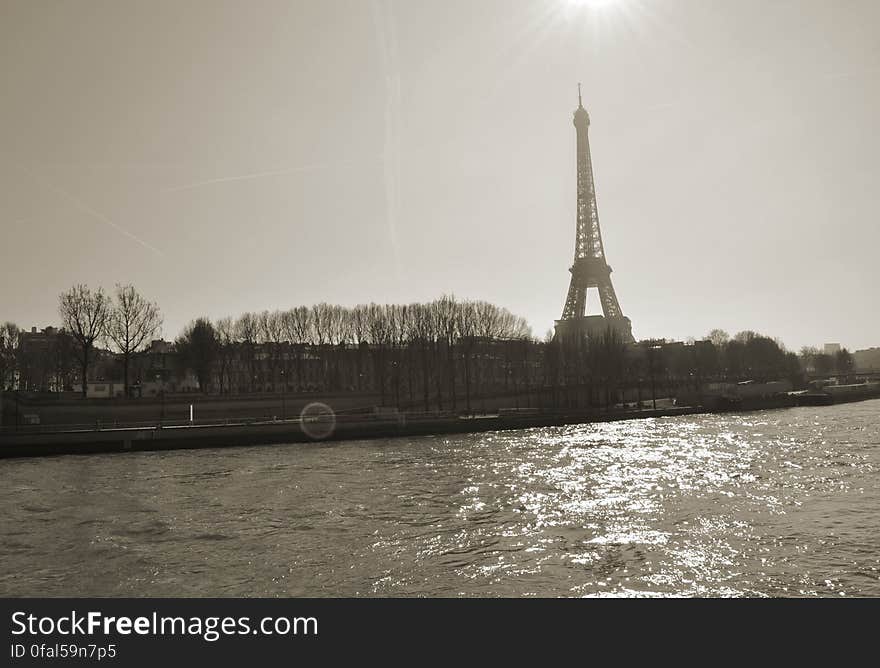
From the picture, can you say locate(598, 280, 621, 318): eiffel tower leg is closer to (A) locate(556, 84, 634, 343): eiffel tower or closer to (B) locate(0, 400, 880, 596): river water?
(A) locate(556, 84, 634, 343): eiffel tower

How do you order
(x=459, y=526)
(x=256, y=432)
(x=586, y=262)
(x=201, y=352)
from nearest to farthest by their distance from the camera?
1. (x=459, y=526)
2. (x=256, y=432)
3. (x=201, y=352)
4. (x=586, y=262)

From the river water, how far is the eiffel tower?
166ft

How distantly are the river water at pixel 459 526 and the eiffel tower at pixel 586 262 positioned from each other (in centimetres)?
5048

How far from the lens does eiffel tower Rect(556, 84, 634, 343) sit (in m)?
75.5

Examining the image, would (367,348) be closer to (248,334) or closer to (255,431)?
(248,334)

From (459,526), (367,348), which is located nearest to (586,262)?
(367,348)

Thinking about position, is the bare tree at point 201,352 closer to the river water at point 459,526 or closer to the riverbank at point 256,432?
the riverbank at point 256,432

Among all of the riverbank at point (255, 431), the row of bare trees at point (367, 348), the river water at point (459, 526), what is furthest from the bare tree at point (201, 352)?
the river water at point (459, 526)

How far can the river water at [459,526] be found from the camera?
363 inches

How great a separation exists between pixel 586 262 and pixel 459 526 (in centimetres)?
6570

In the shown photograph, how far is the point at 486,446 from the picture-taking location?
99.8ft

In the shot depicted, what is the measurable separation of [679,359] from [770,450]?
57059mm

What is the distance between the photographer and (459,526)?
12.9m
